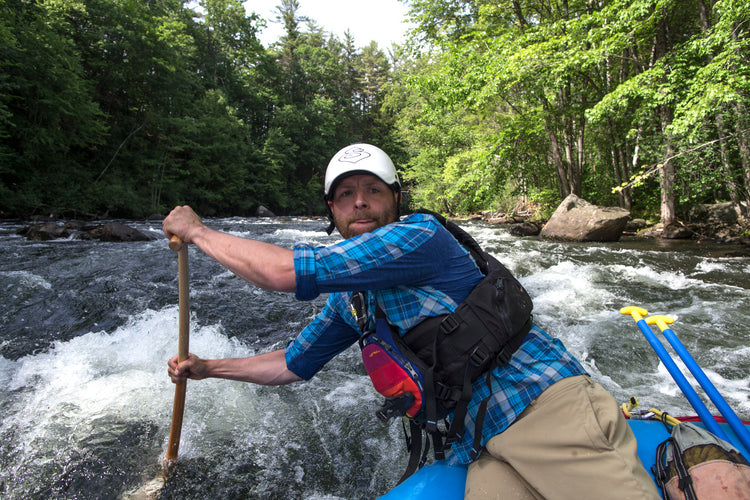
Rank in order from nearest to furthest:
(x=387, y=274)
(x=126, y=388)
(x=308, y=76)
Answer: (x=387, y=274) < (x=126, y=388) < (x=308, y=76)

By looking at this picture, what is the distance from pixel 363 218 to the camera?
1790mm

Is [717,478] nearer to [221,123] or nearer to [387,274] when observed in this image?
[387,274]

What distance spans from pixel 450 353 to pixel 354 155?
96 centimetres

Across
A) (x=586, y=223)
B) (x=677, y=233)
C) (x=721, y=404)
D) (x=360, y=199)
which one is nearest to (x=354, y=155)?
(x=360, y=199)

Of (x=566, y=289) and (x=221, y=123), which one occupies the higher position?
(x=221, y=123)

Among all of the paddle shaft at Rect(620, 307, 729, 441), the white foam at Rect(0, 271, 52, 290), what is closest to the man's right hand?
the paddle shaft at Rect(620, 307, 729, 441)

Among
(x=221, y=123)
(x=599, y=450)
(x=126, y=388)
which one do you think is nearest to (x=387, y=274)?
(x=599, y=450)

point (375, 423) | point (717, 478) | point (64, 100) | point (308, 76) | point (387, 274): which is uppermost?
point (308, 76)

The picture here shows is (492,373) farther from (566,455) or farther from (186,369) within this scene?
(186,369)

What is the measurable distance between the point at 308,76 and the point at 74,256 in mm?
38859

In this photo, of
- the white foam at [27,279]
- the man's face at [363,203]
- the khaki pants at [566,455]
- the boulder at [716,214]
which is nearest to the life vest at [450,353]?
the khaki pants at [566,455]

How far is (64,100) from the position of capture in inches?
644

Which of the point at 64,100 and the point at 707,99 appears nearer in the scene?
the point at 707,99

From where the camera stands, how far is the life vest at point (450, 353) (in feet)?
4.75
